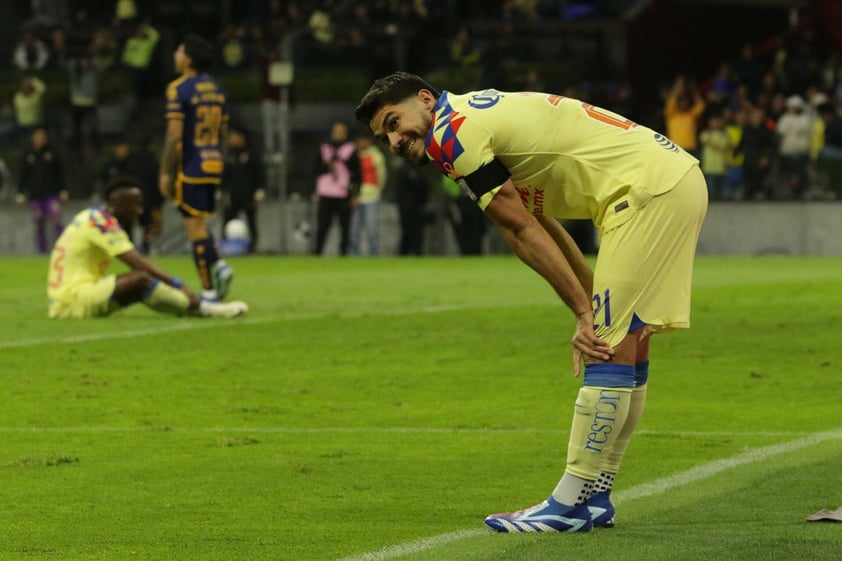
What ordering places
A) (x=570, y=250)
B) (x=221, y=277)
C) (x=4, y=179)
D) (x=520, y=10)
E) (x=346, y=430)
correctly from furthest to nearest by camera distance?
(x=520, y=10)
(x=4, y=179)
(x=221, y=277)
(x=346, y=430)
(x=570, y=250)

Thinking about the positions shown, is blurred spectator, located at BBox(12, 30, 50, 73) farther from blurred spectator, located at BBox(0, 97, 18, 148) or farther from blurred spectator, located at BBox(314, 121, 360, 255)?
blurred spectator, located at BBox(314, 121, 360, 255)

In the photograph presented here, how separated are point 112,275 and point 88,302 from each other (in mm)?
313

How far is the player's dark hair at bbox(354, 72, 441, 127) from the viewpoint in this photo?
668 centimetres

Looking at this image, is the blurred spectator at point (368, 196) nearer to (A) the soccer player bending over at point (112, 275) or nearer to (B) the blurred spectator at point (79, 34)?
(B) the blurred spectator at point (79, 34)

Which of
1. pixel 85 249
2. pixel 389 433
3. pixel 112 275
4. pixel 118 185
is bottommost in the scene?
pixel 112 275

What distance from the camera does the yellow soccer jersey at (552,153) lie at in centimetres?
648

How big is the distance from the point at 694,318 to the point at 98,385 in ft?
19.9

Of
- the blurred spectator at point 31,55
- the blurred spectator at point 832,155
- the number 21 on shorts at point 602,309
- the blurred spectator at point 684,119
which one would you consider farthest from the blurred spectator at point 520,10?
the number 21 on shorts at point 602,309

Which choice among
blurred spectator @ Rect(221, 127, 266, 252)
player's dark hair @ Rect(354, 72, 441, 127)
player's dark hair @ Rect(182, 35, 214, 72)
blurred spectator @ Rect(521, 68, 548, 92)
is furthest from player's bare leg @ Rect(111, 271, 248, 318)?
blurred spectator @ Rect(521, 68, 548, 92)

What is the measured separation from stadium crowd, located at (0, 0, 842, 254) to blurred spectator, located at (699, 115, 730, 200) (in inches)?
0.9

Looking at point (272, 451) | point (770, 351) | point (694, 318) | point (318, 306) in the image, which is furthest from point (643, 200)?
point (318, 306)

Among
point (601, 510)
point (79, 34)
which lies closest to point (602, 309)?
point (601, 510)

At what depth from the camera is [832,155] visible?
28781 mm

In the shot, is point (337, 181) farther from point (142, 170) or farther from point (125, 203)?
point (125, 203)
